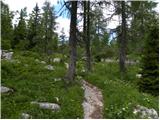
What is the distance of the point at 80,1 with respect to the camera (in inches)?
933

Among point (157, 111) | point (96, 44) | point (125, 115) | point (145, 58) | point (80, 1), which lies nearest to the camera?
point (125, 115)

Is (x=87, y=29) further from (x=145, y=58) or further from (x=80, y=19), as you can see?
(x=145, y=58)

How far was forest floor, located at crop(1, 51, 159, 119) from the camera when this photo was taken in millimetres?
18298

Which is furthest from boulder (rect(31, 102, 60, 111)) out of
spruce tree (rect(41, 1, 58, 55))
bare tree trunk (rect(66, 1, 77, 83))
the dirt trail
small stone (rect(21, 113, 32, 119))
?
spruce tree (rect(41, 1, 58, 55))

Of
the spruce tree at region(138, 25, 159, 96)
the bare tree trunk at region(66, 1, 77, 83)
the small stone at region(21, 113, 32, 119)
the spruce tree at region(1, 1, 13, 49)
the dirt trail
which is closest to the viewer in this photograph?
the small stone at region(21, 113, 32, 119)

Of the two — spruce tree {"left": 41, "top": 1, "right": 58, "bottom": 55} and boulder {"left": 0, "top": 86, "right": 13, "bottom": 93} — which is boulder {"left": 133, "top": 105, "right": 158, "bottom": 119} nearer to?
boulder {"left": 0, "top": 86, "right": 13, "bottom": 93}

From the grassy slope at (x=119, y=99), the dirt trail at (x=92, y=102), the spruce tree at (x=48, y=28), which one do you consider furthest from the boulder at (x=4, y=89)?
the spruce tree at (x=48, y=28)

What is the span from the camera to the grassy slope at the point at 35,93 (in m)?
18.1

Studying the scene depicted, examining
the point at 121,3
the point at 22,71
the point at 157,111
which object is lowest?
the point at 157,111

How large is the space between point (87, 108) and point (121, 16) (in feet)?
51.8

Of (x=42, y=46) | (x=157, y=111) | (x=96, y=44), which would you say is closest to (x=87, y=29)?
(x=157, y=111)

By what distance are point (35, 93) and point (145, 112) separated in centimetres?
556

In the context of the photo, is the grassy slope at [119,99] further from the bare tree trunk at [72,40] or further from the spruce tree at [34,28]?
the spruce tree at [34,28]

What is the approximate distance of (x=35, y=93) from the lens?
19875mm
